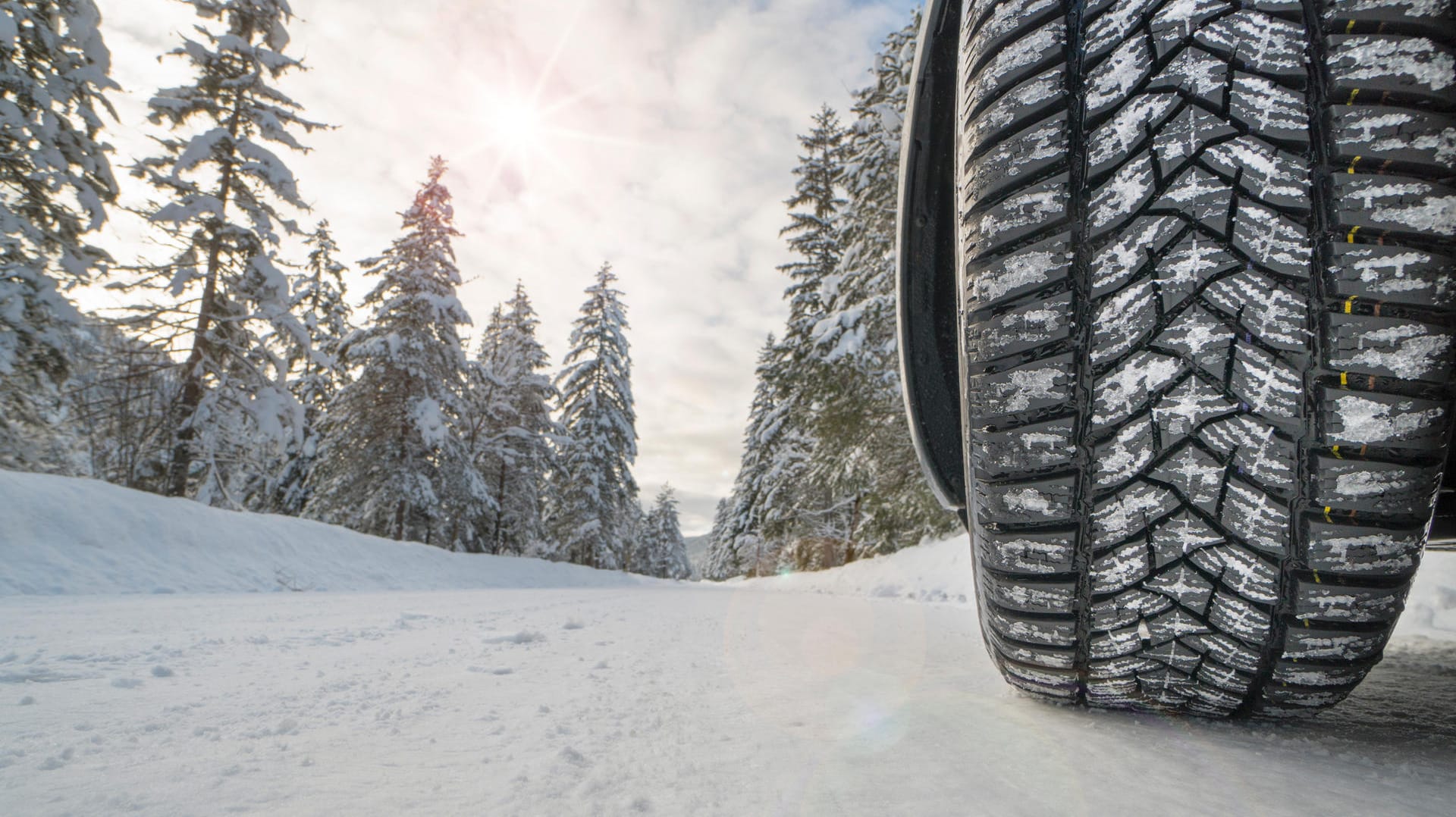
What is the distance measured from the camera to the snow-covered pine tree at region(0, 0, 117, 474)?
26.7 ft

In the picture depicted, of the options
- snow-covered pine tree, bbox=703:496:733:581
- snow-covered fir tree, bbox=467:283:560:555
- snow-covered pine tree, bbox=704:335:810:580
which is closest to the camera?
snow-covered pine tree, bbox=704:335:810:580

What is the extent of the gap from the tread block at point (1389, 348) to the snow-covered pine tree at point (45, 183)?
12211 mm

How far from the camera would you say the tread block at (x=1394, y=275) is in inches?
29.1

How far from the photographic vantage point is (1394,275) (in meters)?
0.75

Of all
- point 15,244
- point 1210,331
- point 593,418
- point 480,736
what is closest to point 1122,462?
point 1210,331

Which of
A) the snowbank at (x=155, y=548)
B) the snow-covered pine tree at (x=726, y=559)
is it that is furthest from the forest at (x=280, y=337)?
the snow-covered pine tree at (x=726, y=559)

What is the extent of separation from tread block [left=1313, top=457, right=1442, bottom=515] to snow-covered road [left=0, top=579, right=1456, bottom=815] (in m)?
0.34

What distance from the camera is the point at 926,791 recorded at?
0.71 meters

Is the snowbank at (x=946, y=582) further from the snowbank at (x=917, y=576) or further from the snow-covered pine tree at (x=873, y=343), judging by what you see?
the snow-covered pine tree at (x=873, y=343)

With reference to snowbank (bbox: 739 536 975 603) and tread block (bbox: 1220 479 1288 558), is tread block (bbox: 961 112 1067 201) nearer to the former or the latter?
tread block (bbox: 1220 479 1288 558)

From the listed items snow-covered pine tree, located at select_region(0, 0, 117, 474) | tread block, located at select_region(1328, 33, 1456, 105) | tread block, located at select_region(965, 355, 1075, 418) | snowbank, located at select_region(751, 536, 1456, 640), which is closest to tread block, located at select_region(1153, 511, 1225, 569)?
tread block, located at select_region(965, 355, 1075, 418)

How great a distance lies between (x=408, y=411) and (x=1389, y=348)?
58.3ft

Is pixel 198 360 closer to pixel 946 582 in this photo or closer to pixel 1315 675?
pixel 946 582

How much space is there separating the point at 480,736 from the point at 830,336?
33.3 ft
